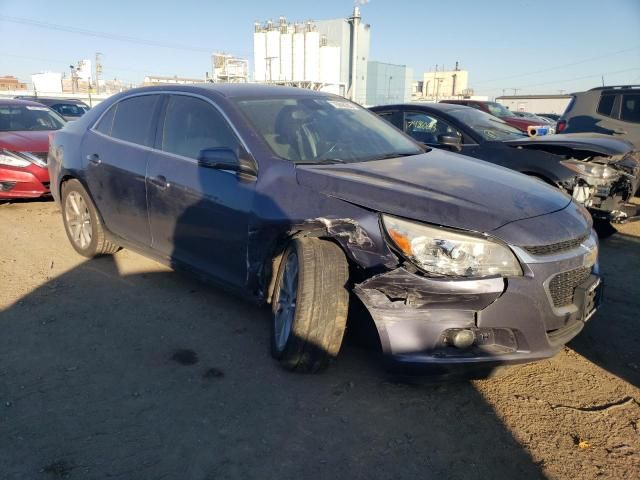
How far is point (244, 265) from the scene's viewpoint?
324cm

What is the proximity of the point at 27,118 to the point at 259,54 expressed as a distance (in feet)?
145

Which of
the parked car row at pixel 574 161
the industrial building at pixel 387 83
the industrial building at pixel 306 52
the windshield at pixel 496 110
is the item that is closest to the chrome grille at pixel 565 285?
the parked car row at pixel 574 161

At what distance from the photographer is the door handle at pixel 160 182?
369cm

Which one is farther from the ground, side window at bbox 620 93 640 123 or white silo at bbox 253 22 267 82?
white silo at bbox 253 22 267 82

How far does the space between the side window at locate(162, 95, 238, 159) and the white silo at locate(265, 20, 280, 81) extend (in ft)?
153

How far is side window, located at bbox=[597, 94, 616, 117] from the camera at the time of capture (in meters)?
8.88

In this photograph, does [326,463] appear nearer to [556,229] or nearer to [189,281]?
[556,229]

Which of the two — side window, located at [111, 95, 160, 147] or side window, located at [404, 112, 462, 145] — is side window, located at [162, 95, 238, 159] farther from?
side window, located at [404, 112, 462, 145]

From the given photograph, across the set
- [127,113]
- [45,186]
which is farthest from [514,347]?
[45,186]

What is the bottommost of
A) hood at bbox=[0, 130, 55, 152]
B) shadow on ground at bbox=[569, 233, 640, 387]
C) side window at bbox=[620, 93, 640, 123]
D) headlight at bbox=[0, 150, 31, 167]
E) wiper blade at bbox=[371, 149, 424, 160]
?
shadow on ground at bbox=[569, 233, 640, 387]

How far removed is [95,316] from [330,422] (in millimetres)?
2104

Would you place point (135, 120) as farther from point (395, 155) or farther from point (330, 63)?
point (330, 63)

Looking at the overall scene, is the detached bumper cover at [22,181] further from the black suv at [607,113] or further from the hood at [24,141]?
the black suv at [607,113]

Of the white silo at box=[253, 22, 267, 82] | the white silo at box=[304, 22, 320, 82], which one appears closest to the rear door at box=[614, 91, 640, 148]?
the white silo at box=[304, 22, 320, 82]
